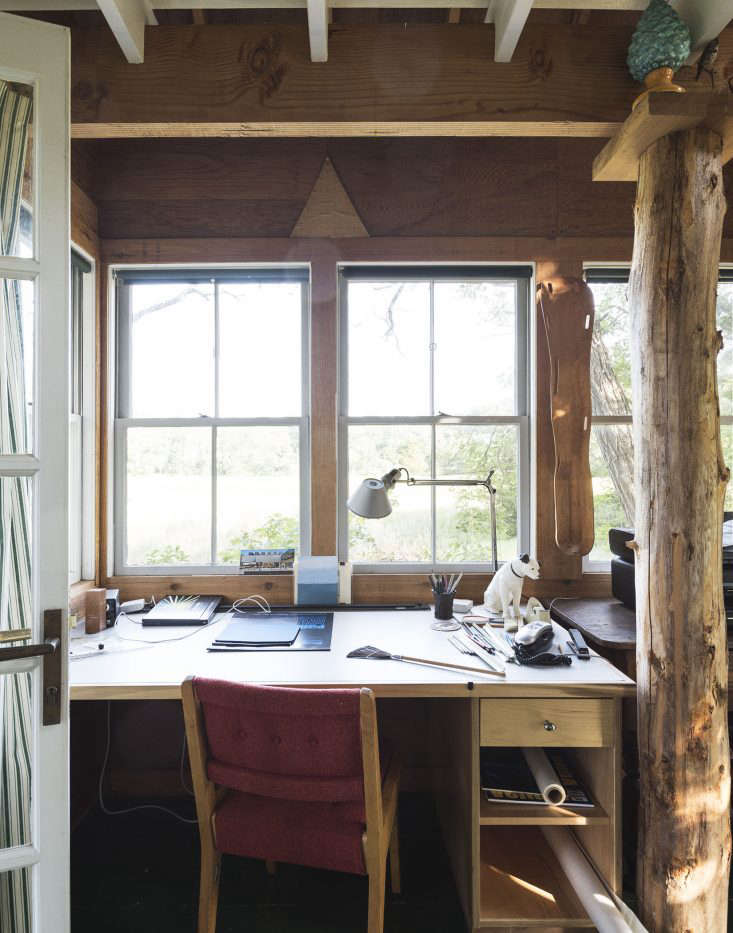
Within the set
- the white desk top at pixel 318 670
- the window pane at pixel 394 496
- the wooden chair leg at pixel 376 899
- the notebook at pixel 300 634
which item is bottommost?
the wooden chair leg at pixel 376 899

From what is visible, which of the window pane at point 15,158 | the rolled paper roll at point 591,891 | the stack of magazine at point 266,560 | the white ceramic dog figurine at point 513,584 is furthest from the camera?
the stack of magazine at point 266,560

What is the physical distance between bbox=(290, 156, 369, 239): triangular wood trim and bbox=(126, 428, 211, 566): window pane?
42.9 inches

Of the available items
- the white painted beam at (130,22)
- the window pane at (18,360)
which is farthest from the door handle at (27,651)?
the white painted beam at (130,22)

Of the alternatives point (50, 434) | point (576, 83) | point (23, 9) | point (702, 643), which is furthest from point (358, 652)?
point (23, 9)

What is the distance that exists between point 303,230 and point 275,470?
113 cm

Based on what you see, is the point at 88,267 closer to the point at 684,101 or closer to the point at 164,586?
the point at 164,586

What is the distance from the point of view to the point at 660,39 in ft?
5.49

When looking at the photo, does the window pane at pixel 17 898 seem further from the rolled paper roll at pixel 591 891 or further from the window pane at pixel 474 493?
the window pane at pixel 474 493

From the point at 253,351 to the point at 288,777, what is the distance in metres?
1.89

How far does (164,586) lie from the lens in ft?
8.52

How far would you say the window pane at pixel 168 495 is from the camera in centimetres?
269

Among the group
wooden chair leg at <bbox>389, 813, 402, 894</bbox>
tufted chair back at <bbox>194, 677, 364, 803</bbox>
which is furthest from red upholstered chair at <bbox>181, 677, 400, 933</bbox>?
wooden chair leg at <bbox>389, 813, 402, 894</bbox>

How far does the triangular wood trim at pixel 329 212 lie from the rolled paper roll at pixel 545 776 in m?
2.25

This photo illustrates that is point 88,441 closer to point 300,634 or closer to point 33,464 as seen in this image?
point 33,464
